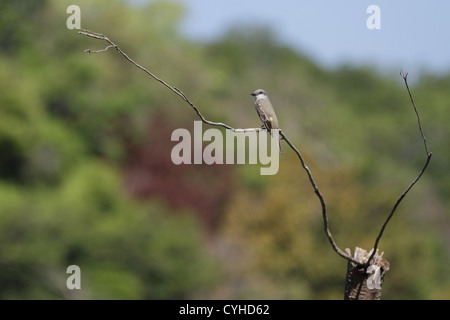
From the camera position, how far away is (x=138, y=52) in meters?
54.7

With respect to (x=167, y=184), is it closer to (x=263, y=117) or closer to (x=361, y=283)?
(x=263, y=117)

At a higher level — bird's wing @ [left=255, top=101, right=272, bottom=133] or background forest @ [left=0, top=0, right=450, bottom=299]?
background forest @ [left=0, top=0, right=450, bottom=299]

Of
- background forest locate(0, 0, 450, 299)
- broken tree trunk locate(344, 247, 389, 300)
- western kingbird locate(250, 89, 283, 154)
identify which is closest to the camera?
broken tree trunk locate(344, 247, 389, 300)

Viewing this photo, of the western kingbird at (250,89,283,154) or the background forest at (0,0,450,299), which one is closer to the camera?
the western kingbird at (250,89,283,154)

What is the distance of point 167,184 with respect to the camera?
4288 centimetres

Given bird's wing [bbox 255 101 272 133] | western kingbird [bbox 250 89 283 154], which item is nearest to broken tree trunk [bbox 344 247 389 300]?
Answer: western kingbird [bbox 250 89 283 154]

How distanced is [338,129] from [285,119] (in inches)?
368

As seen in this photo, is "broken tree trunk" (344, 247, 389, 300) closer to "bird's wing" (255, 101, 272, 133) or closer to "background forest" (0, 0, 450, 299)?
"bird's wing" (255, 101, 272, 133)

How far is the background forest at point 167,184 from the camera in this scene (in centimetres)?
3197

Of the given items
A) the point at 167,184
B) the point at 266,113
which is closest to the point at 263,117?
the point at 266,113

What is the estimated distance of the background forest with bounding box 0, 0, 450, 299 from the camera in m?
32.0

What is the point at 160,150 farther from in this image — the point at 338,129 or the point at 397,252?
the point at 338,129

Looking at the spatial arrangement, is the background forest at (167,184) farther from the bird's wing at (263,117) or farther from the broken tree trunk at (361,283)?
the broken tree trunk at (361,283)

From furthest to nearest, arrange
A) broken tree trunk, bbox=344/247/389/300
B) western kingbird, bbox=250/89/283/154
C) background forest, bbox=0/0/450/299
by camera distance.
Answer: background forest, bbox=0/0/450/299 → western kingbird, bbox=250/89/283/154 → broken tree trunk, bbox=344/247/389/300
